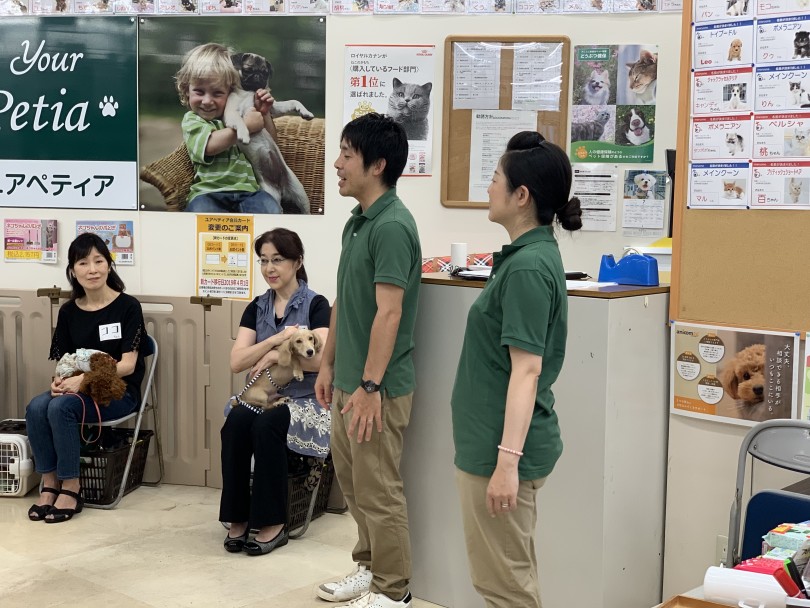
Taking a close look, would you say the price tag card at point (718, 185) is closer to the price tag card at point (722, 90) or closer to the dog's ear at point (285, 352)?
the price tag card at point (722, 90)

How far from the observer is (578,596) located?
294cm

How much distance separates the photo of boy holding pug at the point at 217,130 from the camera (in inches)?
179

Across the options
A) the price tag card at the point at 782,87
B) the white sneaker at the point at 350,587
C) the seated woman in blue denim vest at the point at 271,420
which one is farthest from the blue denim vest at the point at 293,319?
the price tag card at the point at 782,87

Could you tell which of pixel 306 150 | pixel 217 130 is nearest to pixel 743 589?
pixel 306 150

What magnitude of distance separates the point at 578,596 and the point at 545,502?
0.97ft

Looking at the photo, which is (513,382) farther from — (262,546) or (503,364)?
(262,546)

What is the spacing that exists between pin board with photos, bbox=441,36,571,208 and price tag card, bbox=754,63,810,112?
1.36 meters

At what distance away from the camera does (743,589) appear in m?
1.74

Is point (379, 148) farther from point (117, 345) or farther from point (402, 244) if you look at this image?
point (117, 345)

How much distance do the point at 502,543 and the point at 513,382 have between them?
1.35 ft

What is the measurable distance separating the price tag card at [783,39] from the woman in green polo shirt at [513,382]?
0.96m

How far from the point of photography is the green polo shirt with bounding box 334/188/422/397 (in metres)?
2.92

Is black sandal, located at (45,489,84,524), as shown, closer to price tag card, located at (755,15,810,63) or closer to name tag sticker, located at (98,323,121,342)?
name tag sticker, located at (98,323,121,342)

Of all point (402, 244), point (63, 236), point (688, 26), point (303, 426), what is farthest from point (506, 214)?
point (63, 236)
